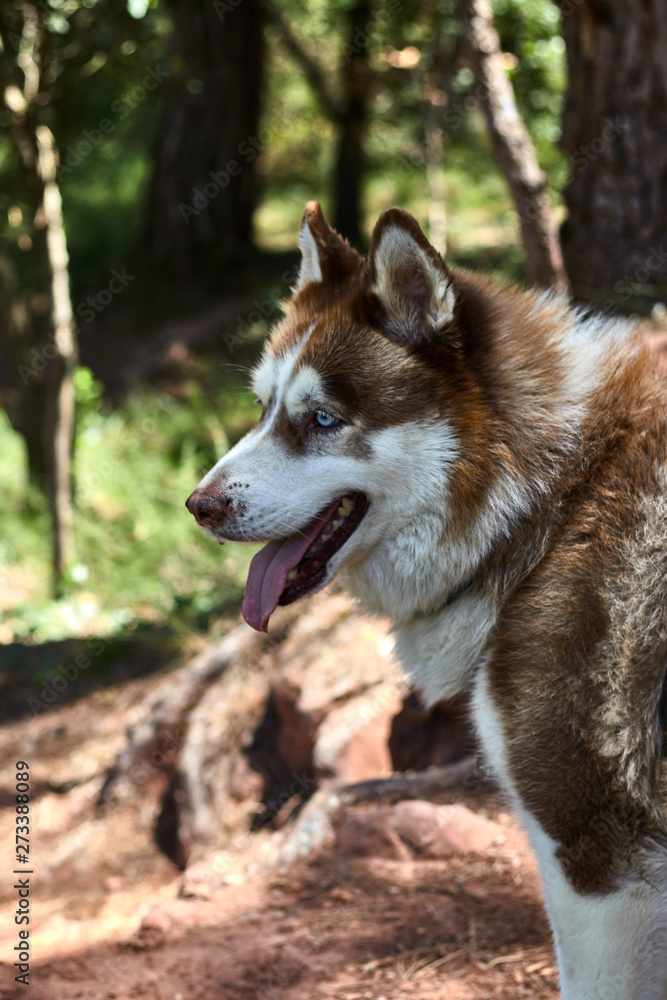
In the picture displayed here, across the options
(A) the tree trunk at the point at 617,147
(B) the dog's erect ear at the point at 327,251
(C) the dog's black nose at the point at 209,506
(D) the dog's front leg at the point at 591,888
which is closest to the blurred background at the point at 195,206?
(A) the tree trunk at the point at 617,147

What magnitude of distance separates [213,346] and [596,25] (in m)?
6.20

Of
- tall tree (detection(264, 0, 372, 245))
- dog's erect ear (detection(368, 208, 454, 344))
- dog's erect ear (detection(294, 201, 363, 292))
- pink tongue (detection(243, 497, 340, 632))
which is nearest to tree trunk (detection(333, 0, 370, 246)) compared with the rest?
tall tree (detection(264, 0, 372, 245))

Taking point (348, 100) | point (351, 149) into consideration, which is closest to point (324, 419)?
point (348, 100)

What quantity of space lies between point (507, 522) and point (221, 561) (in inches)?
189

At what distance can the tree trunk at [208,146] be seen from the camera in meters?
10.9

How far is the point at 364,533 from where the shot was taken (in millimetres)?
2758

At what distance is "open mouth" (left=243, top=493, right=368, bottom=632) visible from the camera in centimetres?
278

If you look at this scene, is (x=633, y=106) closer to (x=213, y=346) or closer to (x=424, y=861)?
(x=424, y=861)

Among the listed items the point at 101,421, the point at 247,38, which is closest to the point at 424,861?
the point at 101,421

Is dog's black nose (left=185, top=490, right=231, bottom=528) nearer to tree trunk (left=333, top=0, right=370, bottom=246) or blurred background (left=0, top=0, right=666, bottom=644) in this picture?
blurred background (left=0, top=0, right=666, bottom=644)

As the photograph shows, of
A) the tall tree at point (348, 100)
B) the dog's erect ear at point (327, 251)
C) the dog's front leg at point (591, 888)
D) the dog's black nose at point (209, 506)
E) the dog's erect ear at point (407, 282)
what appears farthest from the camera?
the tall tree at point (348, 100)

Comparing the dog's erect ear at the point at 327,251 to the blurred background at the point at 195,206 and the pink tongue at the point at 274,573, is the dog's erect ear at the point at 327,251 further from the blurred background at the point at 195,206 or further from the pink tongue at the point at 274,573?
the blurred background at the point at 195,206

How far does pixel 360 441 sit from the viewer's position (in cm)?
270

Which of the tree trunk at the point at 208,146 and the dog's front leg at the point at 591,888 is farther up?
the tree trunk at the point at 208,146
